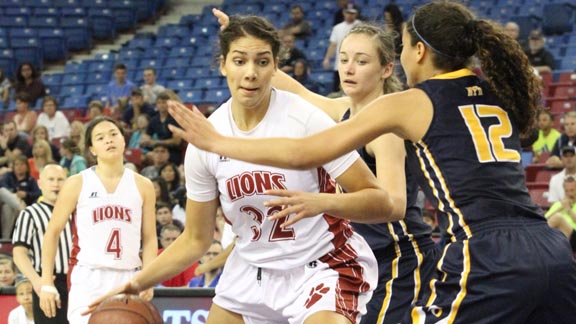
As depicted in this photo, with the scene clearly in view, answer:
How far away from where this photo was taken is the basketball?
3967mm

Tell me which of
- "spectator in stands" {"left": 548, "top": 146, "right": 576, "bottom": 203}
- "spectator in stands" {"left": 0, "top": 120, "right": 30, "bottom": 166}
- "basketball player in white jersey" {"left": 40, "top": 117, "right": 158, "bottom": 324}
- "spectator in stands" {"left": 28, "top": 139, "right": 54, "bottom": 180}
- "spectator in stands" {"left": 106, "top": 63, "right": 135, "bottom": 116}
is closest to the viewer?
"basketball player in white jersey" {"left": 40, "top": 117, "right": 158, "bottom": 324}

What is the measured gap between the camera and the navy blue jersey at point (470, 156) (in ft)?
12.5

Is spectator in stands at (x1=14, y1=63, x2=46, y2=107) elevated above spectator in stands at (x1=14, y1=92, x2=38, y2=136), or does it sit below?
above

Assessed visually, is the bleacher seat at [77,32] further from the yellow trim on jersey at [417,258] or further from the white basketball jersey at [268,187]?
the white basketball jersey at [268,187]

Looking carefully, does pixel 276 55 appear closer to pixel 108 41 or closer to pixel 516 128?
pixel 516 128

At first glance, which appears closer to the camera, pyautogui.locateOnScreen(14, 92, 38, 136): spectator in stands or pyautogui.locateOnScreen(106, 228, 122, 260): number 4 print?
pyautogui.locateOnScreen(106, 228, 122, 260): number 4 print

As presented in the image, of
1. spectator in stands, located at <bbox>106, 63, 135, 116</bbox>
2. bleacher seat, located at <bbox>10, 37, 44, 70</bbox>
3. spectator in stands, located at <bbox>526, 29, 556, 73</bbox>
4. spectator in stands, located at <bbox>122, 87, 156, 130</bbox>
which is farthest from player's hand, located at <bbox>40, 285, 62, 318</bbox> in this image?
bleacher seat, located at <bbox>10, 37, 44, 70</bbox>

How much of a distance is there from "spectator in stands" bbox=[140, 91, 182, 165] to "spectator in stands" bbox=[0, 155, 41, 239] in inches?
60.9

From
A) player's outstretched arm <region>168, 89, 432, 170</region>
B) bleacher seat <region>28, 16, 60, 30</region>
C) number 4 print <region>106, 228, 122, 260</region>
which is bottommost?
number 4 print <region>106, 228, 122, 260</region>

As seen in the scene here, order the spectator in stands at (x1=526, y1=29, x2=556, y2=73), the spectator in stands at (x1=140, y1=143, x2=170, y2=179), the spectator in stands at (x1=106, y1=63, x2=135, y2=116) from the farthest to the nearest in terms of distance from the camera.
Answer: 1. the spectator in stands at (x1=106, y1=63, x2=135, y2=116)
2. the spectator in stands at (x1=526, y1=29, x2=556, y2=73)
3. the spectator in stands at (x1=140, y1=143, x2=170, y2=179)

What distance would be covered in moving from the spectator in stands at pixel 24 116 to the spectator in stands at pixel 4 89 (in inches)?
66.5

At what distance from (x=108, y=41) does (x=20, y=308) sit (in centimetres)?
1301

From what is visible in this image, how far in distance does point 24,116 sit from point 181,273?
7356 millimetres

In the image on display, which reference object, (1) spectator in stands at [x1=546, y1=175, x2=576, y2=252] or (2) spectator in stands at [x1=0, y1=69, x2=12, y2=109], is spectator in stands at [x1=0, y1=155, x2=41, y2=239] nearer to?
(2) spectator in stands at [x1=0, y1=69, x2=12, y2=109]
